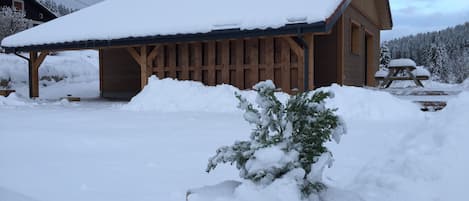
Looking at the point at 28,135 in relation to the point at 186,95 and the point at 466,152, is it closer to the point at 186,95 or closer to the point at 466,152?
the point at 186,95

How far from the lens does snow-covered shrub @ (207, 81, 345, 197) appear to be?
219 cm

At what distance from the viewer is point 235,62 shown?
32.9ft

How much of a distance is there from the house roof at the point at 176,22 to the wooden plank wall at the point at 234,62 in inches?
26.9

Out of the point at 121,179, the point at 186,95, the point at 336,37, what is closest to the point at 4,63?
the point at 186,95

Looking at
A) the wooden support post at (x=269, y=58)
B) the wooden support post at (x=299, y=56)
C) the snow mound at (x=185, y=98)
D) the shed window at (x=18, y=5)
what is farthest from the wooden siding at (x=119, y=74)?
the shed window at (x=18, y=5)

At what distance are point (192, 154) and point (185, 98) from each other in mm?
4877

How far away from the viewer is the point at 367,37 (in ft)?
46.9

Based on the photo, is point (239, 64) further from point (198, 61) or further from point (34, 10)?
point (34, 10)

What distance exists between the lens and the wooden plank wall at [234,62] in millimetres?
9352

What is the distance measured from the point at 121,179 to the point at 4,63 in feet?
59.0

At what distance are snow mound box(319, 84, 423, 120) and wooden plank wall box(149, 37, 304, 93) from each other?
1.96 meters

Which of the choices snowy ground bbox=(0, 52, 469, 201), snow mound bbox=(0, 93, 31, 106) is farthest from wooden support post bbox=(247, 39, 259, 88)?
snow mound bbox=(0, 93, 31, 106)

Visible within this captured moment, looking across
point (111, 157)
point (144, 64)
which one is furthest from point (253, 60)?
point (111, 157)

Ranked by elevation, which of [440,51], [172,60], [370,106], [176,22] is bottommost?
[370,106]
